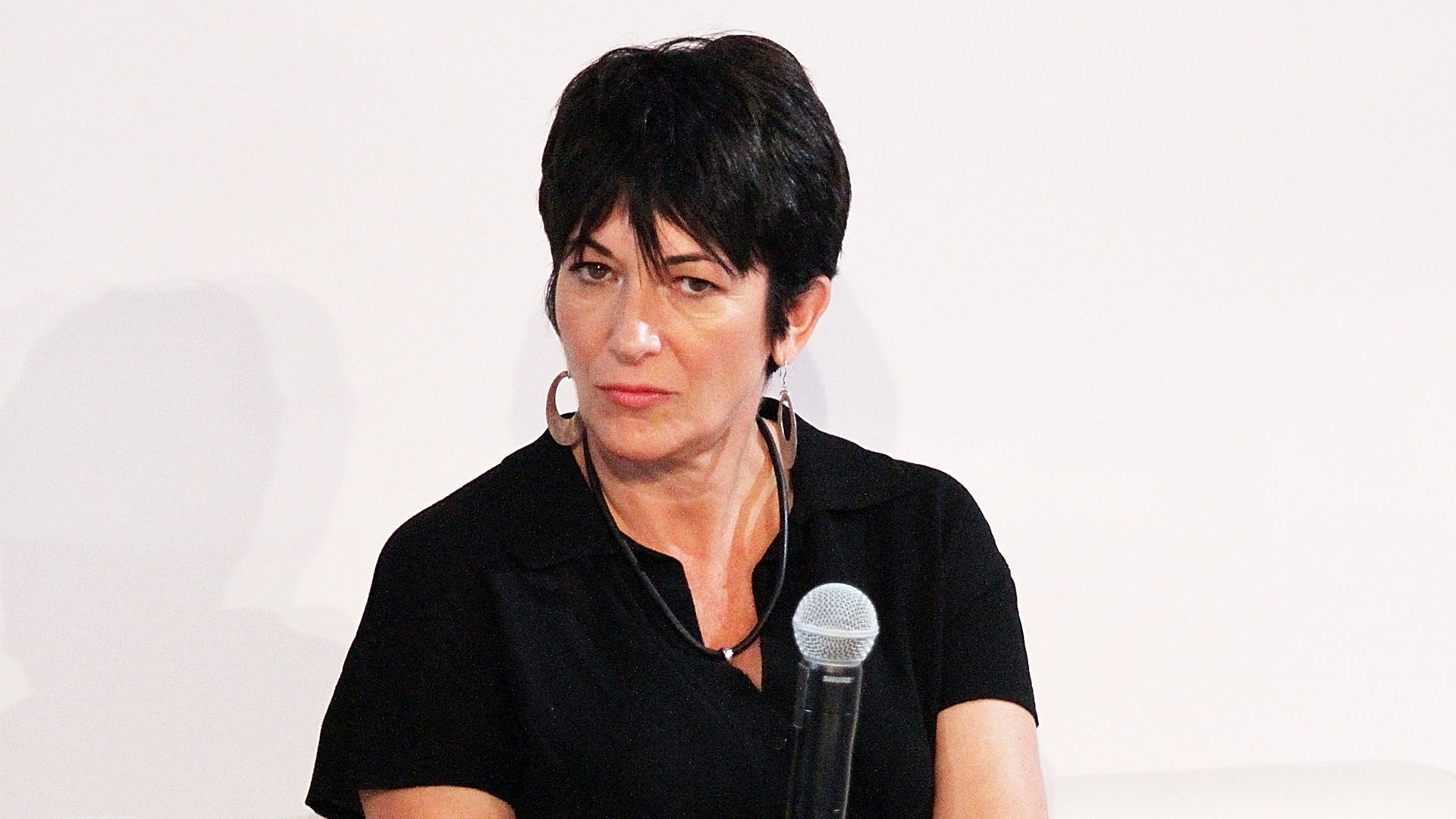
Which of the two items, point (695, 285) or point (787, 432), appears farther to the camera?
point (787, 432)

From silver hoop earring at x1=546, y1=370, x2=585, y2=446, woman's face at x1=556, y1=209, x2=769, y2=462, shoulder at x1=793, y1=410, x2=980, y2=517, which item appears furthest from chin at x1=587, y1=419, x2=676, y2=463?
shoulder at x1=793, y1=410, x2=980, y2=517

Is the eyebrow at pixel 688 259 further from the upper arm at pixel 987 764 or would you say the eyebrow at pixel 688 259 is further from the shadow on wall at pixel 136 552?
the shadow on wall at pixel 136 552

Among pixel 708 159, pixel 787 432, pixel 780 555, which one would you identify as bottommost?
pixel 780 555

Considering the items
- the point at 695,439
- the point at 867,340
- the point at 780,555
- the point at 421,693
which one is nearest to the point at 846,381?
the point at 867,340

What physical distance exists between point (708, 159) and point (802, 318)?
22cm

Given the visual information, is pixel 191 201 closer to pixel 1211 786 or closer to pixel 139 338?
pixel 139 338

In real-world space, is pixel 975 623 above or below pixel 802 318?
below

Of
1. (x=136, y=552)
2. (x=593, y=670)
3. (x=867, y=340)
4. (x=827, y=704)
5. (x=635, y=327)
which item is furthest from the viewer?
(x=867, y=340)

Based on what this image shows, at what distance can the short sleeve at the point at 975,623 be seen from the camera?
1.75 meters

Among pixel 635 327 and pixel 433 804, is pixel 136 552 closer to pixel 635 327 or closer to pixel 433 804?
pixel 433 804

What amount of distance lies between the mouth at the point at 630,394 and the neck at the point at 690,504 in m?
0.17

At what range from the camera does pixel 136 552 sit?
81.3 inches

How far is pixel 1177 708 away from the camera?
237 centimetres

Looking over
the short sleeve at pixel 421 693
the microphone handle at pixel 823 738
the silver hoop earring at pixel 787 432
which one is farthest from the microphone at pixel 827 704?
the silver hoop earring at pixel 787 432
